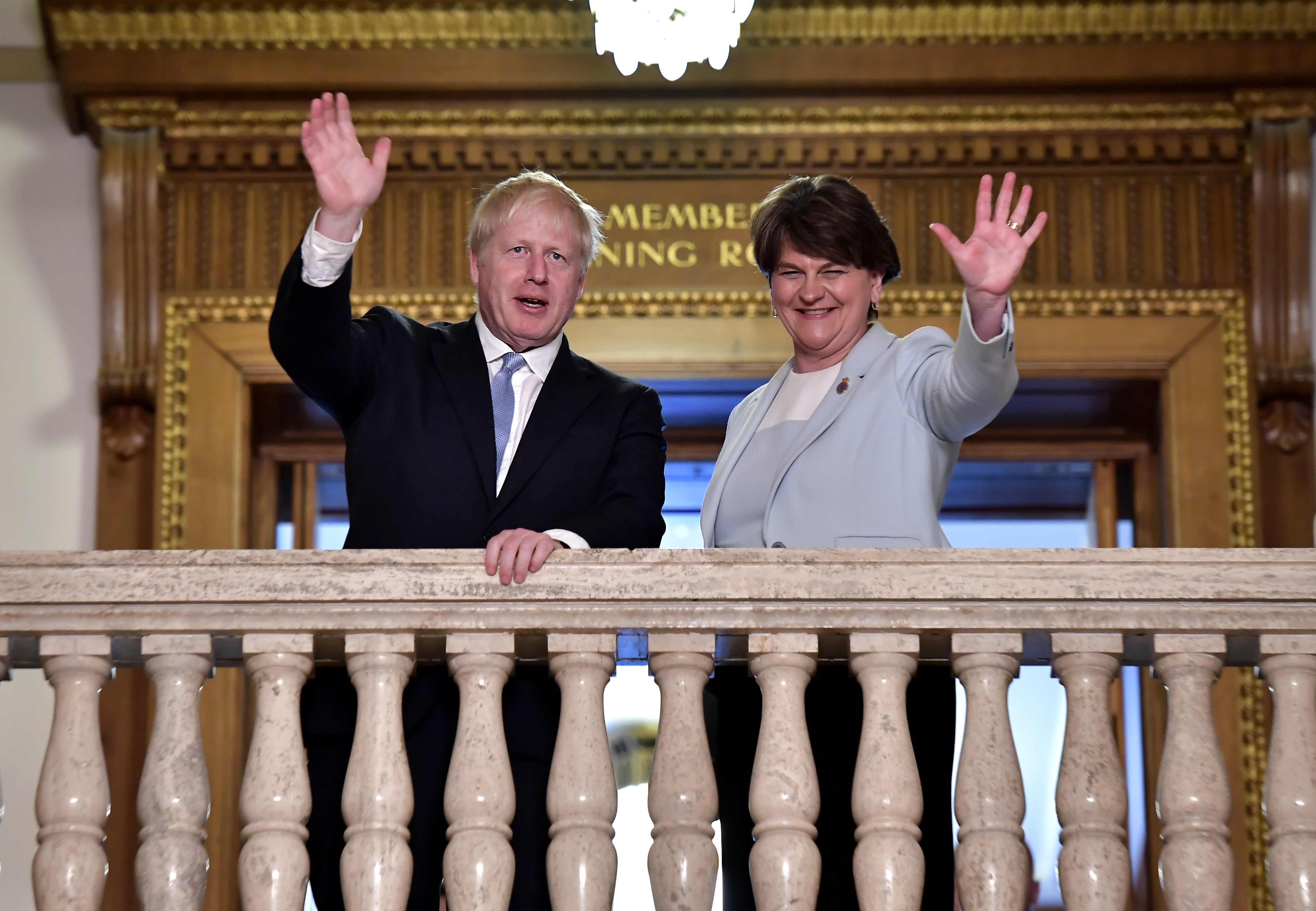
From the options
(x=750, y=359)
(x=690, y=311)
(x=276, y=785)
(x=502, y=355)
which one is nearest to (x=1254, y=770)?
(x=750, y=359)

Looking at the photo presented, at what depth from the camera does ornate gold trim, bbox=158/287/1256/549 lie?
4848 millimetres

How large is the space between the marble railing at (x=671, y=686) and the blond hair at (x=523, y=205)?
0.70m

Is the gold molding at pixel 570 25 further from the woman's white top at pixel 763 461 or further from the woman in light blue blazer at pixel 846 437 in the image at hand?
the woman's white top at pixel 763 461

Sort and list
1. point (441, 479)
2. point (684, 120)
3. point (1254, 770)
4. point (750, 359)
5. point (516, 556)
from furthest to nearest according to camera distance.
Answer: point (684, 120) < point (750, 359) < point (1254, 770) < point (441, 479) < point (516, 556)

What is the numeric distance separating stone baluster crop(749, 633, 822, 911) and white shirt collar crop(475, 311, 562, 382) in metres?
0.69

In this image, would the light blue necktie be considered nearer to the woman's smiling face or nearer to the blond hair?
the blond hair

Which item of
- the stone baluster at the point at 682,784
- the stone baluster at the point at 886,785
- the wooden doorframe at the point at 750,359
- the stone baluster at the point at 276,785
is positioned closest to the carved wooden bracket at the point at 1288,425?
the wooden doorframe at the point at 750,359

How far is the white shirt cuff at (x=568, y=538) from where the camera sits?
8.77 ft

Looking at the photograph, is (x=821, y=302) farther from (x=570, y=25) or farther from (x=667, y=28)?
(x=570, y=25)

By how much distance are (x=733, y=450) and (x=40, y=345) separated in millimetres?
2684

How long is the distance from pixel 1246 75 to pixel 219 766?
3309 millimetres

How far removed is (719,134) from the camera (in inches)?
197

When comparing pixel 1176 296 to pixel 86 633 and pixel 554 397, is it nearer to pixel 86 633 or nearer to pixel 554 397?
pixel 554 397

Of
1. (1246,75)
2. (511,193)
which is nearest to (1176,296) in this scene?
(1246,75)
